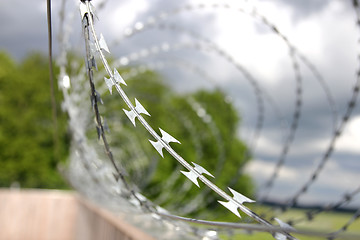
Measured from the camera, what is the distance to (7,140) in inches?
907

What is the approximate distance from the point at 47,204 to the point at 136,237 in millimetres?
6750

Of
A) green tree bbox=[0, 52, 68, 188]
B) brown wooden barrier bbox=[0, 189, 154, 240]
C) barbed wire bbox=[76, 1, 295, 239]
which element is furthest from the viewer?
green tree bbox=[0, 52, 68, 188]

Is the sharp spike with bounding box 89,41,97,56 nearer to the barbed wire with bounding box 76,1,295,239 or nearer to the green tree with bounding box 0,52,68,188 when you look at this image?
the barbed wire with bounding box 76,1,295,239

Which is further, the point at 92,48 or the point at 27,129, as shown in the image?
the point at 27,129

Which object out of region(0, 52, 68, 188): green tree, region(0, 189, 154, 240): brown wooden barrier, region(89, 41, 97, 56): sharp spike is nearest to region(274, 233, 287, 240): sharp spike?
region(89, 41, 97, 56): sharp spike

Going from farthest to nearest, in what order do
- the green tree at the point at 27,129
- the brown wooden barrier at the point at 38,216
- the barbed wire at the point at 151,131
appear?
the green tree at the point at 27,129, the brown wooden barrier at the point at 38,216, the barbed wire at the point at 151,131

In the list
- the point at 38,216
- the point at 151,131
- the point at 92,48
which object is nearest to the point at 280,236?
the point at 151,131

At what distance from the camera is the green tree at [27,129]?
22659 mm

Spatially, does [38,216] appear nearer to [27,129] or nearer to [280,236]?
[280,236]

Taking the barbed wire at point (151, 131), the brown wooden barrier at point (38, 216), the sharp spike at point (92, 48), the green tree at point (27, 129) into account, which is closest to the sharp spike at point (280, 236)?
the barbed wire at point (151, 131)

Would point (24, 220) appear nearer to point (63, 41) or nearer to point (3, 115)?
point (63, 41)

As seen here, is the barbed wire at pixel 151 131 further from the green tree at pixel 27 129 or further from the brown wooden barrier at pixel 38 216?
the green tree at pixel 27 129

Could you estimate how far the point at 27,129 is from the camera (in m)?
23.1

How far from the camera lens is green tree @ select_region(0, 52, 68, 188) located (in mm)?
22659
